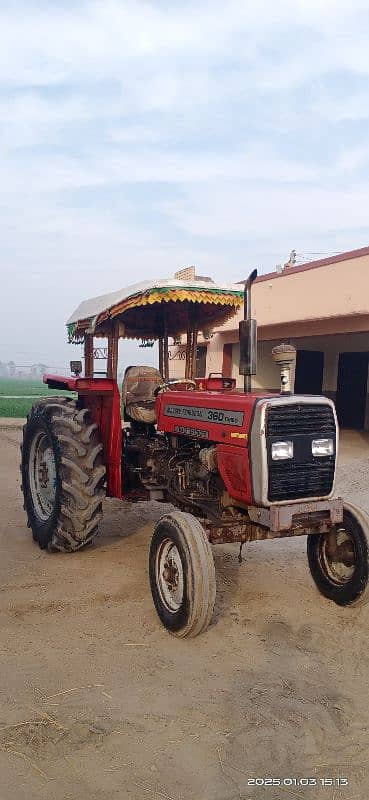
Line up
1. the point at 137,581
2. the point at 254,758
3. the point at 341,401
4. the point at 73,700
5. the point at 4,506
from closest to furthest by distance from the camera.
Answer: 1. the point at 254,758
2. the point at 73,700
3. the point at 137,581
4. the point at 4,506
5. the point at 341,401

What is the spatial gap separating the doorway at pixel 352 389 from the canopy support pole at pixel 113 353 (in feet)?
36.0

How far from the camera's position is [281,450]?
11.2 feet

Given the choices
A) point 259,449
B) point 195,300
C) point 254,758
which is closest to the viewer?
point 254,758

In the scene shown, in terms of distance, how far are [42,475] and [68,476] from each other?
929mm

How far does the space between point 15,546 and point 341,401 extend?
1209 centimetres

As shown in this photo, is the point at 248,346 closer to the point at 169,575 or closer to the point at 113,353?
the point at 169,575

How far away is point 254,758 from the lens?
7.58 feet

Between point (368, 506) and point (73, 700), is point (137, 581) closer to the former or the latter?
point (73, 700)

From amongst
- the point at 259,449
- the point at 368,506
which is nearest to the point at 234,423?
the point at 259,449

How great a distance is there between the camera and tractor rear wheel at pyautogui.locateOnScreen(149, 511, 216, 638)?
3.18 m

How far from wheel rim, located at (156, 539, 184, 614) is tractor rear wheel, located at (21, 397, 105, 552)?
3.13 feet

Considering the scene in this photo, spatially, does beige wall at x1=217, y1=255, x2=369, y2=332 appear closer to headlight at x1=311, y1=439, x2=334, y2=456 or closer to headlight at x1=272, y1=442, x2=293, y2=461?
headlight at x1=311, y1=439, x2=334, y2=456

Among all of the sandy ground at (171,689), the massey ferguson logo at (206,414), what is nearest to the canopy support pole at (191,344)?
the massey ferguson logo at (206,414)
